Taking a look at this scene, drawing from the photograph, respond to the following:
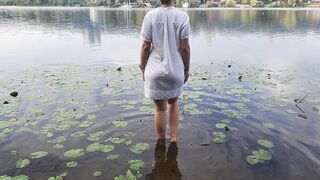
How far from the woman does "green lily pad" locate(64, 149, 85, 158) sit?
152 centimetres

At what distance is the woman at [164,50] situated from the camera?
200 inches

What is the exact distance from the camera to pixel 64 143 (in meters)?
5.93

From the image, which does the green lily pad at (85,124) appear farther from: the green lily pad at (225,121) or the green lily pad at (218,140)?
the green lily pad at (225,121)

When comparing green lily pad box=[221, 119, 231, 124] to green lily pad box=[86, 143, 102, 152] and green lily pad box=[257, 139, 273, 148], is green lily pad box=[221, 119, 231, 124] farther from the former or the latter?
green lily pad box=[86, 143, 102, 152]

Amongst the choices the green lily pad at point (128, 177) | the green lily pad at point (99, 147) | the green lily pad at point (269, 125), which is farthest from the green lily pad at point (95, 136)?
the green lily pad at point (269, 125)

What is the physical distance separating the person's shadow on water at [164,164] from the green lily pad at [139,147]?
7.7 inches

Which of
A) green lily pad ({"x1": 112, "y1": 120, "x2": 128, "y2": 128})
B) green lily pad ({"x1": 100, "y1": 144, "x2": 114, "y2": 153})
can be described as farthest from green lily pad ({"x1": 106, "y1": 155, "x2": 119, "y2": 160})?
green lily pad ({"x1": 112, "y1": 120, "x2": 128, "y2": 128})

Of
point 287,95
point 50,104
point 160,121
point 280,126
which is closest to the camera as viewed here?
point 160,121

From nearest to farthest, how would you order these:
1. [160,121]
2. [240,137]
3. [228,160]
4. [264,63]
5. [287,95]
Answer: [228,160] → [160,121] → [240,137] → [287,95] → [264,63]

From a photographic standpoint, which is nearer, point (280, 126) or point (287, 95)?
point (280, 126)

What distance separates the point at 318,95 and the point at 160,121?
18.3 feet

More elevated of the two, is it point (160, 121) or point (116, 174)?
point (160, 121)

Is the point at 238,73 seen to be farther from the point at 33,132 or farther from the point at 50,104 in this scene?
the point at 33,132

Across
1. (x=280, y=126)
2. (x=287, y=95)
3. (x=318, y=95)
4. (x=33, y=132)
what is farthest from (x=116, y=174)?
(x=318, y=95)
